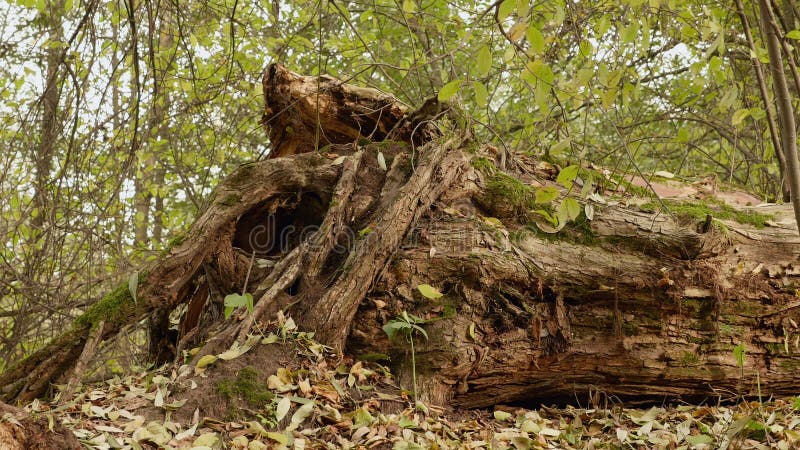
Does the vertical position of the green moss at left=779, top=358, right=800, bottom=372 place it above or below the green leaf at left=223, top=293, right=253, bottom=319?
below

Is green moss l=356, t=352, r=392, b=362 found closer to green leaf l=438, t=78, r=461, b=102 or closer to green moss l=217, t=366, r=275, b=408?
green moss l=217, t=366, r=275, b=408

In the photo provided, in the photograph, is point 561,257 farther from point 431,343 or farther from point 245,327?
point 245,327

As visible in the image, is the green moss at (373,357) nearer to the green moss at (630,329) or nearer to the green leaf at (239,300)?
the green leaf at (239,300)

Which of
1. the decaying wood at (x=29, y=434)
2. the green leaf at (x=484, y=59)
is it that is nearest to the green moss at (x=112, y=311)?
the decaying wood at (x=29, y=434)

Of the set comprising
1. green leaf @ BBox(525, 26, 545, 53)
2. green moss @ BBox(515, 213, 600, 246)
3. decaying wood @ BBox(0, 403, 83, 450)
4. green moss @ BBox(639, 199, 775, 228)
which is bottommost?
decaying wood @ BBox(0, 403, 83, 450)

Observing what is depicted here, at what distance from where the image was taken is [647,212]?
434 cm

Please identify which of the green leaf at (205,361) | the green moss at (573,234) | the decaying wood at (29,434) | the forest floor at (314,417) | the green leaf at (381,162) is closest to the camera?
the decaying wood at (29,434)

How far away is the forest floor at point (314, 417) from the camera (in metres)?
2.96

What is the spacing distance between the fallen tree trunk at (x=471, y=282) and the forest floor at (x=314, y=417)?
7.3 inches

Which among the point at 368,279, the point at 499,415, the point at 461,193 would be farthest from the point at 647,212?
the point at 368,279

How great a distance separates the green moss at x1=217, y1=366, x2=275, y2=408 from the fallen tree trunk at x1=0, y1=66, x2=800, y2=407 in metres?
0.29

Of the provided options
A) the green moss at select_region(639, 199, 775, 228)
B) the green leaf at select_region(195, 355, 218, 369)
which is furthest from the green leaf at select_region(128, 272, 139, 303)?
the green moss at select_region(639, 199, 775, 228)

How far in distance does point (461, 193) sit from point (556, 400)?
1.46 metres

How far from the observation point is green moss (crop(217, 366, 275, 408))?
3197 millimetres
